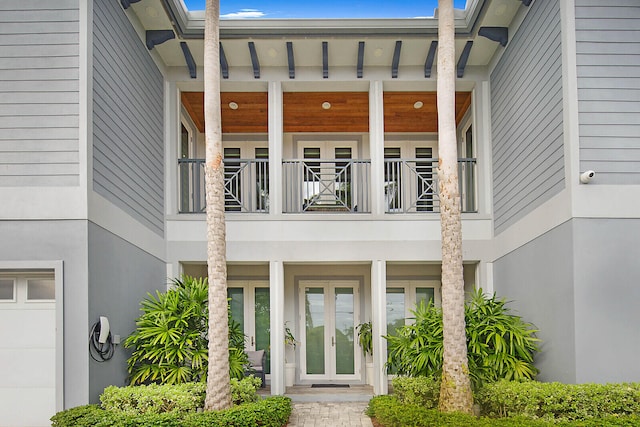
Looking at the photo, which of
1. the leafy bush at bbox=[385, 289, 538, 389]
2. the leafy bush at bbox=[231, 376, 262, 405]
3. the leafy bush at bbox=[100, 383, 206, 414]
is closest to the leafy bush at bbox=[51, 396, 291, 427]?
the leafy bush at bbox=[100, 383, 206, 414]

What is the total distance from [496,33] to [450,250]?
422 centimetres

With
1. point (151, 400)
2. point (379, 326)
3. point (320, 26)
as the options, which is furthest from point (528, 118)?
point (151, 400)

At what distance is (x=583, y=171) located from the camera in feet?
24.0

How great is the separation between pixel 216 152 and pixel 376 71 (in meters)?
4.36

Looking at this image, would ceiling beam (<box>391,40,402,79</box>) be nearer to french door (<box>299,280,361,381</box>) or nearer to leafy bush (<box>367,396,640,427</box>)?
french door (<box>299,280,361,381</box>)

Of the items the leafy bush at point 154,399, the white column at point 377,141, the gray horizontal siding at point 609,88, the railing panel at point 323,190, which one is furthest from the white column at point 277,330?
the gray horizontal siding at point 609,88

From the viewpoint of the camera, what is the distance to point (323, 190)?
11.0 m

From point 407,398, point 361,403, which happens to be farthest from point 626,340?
point 361,403

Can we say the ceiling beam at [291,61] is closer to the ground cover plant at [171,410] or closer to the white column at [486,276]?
the white column at [486,276]

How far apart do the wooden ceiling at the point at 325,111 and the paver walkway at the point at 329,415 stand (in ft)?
17.2

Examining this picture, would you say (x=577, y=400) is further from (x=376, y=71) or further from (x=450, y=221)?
(x=376, y=71)

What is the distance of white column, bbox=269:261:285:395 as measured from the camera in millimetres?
10383

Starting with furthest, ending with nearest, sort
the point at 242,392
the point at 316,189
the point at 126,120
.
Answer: the point at 316,189 → the point at 126,120 → the point at 242,392

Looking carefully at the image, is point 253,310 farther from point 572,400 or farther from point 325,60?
point 572,400
